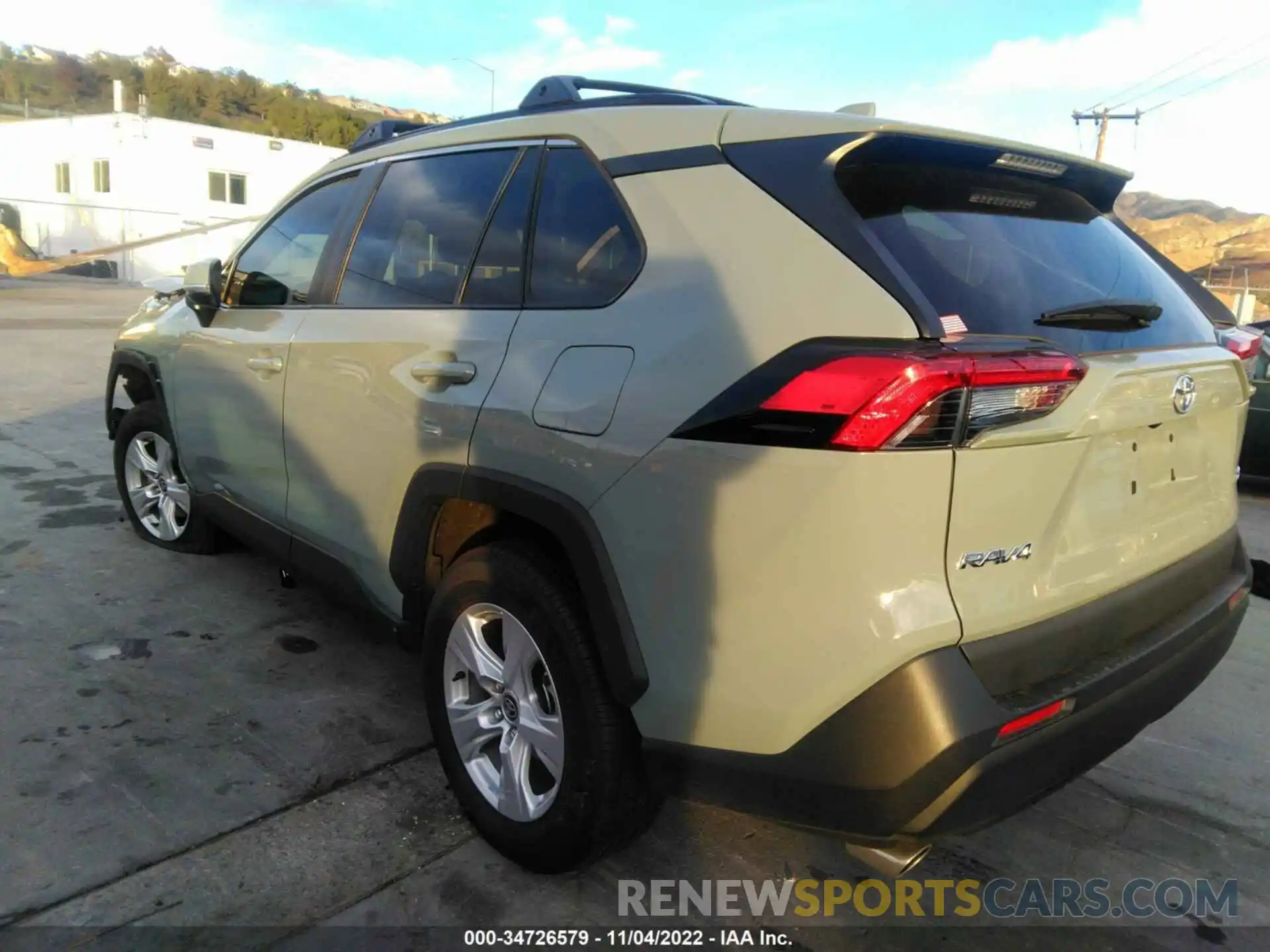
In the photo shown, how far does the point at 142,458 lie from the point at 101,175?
34.2m

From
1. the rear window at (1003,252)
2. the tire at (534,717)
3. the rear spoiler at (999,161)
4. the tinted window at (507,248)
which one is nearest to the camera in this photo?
the rear window at (1003,252)

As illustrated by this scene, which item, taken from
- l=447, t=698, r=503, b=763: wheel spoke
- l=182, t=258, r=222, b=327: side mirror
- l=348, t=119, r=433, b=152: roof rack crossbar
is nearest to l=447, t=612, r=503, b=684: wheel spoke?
l=447, t=698, r=503, b=763: wheel spoke

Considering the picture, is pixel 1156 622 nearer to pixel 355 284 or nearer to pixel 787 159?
pixel 787 159

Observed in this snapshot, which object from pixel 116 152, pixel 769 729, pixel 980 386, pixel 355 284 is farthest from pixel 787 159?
pixel 116 152

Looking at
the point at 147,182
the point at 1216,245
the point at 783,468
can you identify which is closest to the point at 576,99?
the point at 783,468

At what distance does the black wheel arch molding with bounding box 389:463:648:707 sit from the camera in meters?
1.96

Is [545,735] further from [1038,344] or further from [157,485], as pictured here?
[157,485]

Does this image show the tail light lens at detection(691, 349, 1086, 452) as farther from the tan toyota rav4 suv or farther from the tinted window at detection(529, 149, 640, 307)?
the tinted window at detection(529, 149, 640, 307)

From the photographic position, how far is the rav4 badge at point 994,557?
1.67 m

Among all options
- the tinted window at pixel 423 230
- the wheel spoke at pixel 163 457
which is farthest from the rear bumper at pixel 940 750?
the wheel spoke at pixel 163 457

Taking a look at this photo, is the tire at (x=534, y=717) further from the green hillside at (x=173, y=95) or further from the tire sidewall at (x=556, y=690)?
the green hillside at (x=173, y=95)

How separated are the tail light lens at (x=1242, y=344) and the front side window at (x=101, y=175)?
121 feet

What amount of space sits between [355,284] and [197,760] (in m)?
1.59

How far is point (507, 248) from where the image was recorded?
8.16ft
